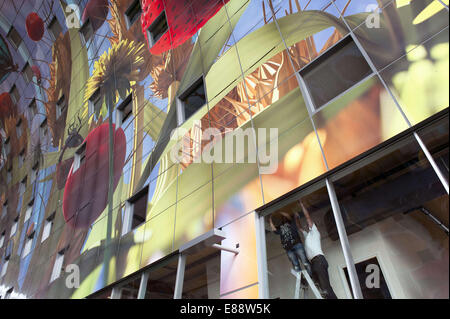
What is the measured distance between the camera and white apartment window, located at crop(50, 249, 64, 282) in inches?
497

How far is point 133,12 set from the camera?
15516mm

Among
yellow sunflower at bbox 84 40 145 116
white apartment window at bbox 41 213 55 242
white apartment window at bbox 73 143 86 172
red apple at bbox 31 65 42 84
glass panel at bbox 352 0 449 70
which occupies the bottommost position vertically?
glass panel at bbox 352 0 449 70

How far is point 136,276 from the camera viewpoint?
8617 millimetres

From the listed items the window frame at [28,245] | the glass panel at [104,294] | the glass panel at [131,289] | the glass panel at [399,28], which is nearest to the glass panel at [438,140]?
the glass panel at [399,28]

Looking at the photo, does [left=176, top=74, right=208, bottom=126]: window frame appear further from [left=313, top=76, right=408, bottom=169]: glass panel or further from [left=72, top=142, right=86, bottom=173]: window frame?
[left=72, top=142, right=86, bottom=173]: window frame

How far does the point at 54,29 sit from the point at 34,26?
7.87 ft

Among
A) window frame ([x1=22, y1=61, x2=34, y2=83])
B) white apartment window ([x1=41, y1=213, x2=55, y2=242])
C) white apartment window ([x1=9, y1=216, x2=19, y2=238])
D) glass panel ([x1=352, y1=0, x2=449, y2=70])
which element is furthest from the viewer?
window frame ([x1=22, y1=61, x2=34, y2=83])

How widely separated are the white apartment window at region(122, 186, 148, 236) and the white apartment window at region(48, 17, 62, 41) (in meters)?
16.0

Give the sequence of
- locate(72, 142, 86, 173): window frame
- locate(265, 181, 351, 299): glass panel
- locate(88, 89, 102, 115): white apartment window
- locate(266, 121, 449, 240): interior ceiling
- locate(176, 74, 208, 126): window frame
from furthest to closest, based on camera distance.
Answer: locate(88, 89, 102, 115): white apartment window
locate(72, 142, 86, 173): window frame
locate(176, 74, 208, 126): window frame
locate(265, 181, 351, 299): glass panel
locate(266, 121, 449, 240): interior ceiling

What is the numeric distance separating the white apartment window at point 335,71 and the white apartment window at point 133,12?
11.4 m

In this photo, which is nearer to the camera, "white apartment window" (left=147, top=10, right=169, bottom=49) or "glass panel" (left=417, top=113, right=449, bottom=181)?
"glass panel" (left=417, top=113, right=449, bottom=181)

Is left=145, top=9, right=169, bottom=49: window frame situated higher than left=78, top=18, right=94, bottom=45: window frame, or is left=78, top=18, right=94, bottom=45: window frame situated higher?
left=78, top=18, right=94, bottom=45: window frame

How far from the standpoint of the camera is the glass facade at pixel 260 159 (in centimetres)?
444

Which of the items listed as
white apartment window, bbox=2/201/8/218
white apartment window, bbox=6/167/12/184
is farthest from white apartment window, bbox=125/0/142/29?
white apartment window, bbox=2/201/8/218
